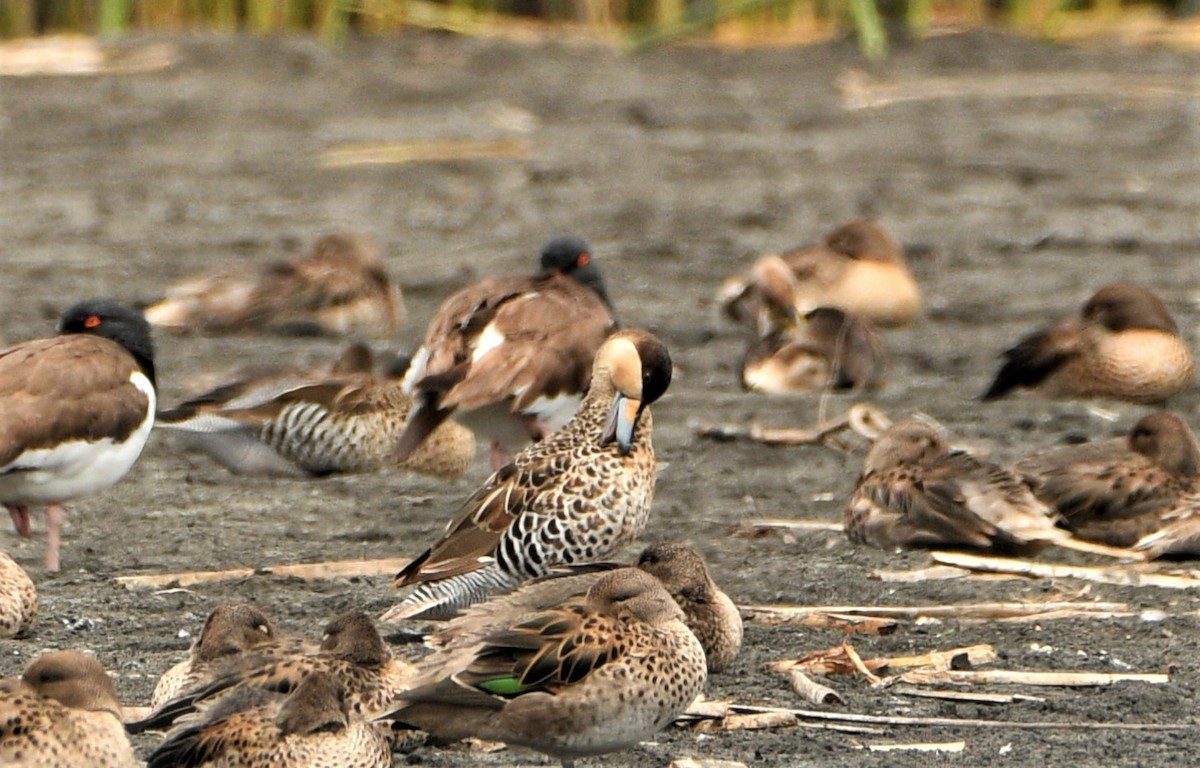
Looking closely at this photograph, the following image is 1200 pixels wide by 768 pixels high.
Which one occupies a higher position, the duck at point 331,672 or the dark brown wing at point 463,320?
the dark brown wing at point 463,320

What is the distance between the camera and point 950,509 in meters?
7.37

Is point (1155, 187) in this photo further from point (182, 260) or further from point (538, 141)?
point (182, 260)

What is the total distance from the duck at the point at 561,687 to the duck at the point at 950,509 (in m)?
2.24

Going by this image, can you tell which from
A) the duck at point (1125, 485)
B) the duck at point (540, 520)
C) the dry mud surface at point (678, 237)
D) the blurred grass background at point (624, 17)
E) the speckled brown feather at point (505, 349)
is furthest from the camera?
the blurred grass background at point (624, 17)

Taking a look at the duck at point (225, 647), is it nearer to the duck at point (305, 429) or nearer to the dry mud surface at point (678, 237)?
the dry mud surface at point (678, 237)

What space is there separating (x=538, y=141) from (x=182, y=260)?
4168 millimetres

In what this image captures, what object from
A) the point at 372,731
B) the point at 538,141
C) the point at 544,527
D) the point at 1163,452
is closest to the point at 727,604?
the point at 544,527

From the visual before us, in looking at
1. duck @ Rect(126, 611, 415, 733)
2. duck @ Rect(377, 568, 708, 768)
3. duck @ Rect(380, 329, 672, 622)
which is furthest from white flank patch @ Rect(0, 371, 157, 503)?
duck @ Rect(377, 568, 708, 768)

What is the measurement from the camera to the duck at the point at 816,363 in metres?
10.3

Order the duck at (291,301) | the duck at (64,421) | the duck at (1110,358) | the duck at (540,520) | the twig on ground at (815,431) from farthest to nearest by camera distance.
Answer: the duck at (291,301), the duck at (1110,358), the twig on ground at (815,431), the duck at (64,421), the duck at (540,520)

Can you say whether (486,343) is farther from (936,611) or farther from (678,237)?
(678,237)

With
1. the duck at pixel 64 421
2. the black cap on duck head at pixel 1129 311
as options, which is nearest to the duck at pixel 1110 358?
the black cap on duck head at pixel 1129 311

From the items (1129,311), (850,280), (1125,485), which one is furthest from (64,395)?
(850,280)

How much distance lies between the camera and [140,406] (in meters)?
7.74
